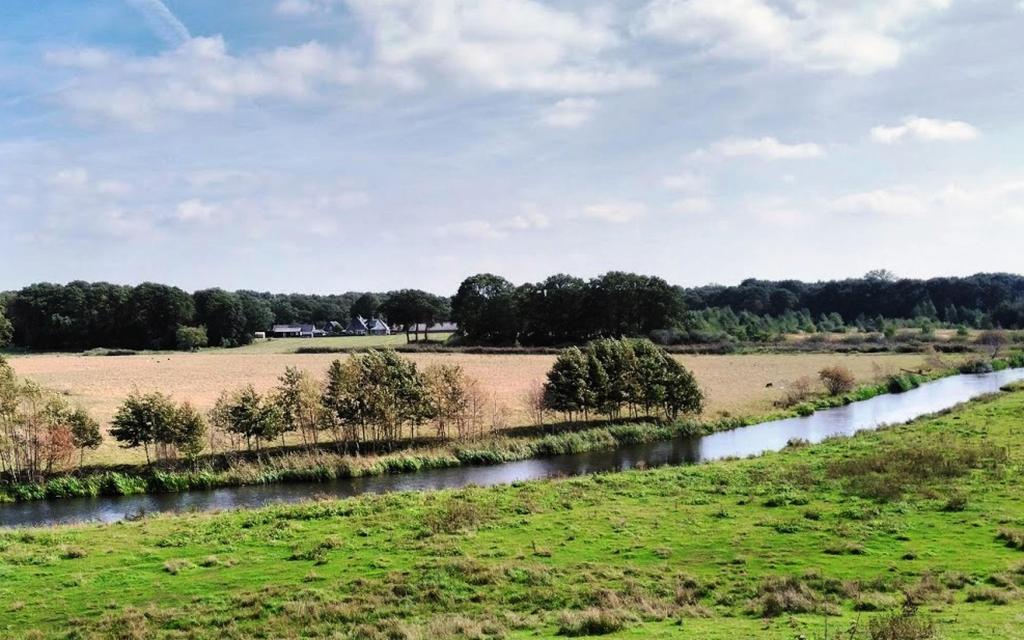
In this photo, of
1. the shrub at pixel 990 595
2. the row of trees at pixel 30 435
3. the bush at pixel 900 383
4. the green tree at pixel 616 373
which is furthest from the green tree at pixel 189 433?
the bush at pixel 900 383

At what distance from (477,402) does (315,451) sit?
12.4 metres

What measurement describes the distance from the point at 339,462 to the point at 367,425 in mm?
7739

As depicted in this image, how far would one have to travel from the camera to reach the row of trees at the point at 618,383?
191 feet

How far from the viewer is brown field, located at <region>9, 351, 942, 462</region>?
6806 centimetres

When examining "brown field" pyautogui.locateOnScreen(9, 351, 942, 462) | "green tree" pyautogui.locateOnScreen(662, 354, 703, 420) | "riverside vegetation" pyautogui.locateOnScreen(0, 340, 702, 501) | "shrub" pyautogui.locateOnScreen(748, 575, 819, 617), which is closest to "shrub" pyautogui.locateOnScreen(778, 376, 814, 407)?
"brown field" pyautogui.locateOnScreen(9, 351, 942, 462)

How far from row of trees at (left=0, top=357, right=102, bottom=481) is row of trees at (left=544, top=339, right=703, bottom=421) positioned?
32740 mm

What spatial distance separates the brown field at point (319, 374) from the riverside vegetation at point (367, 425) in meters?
3.61

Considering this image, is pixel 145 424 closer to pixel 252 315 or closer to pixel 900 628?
pixel 900 628

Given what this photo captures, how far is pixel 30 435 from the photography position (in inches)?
1613

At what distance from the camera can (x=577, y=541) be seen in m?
24.4

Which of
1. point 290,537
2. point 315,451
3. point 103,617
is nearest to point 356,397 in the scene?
point 315,451

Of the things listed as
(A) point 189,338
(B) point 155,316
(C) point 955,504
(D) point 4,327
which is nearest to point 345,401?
(D) point 4,327

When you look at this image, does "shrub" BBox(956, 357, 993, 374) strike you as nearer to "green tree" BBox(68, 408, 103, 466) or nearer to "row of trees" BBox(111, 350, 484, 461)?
"row of trees" BBox(111, 350, 484, 461)

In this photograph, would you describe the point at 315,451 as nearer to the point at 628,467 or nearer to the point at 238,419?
the point at 238,419
